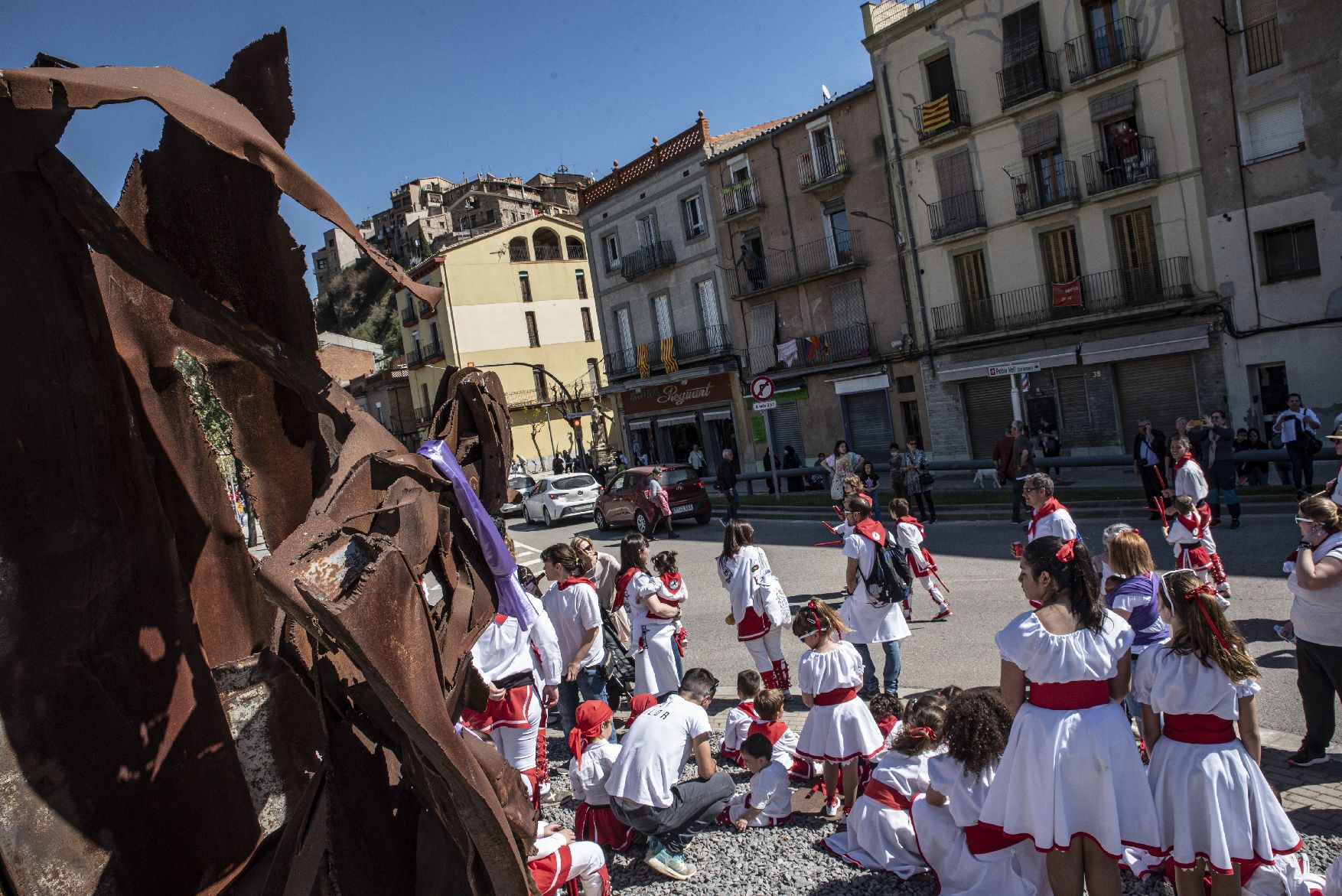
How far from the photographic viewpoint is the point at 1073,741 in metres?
3.99

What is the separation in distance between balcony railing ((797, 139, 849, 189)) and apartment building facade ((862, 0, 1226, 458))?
1.75m

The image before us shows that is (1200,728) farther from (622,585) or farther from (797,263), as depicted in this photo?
(797,263)

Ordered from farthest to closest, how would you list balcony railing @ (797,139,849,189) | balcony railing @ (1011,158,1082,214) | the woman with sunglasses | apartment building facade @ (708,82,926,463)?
balcony railing @ (797,139,849,189) < apartment building facade @ (708,82,926,463) < balcony railing @ (1011,158,1082,214) < the woman with sunglasses

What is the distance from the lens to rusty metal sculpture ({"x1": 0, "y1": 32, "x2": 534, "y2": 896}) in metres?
1.88

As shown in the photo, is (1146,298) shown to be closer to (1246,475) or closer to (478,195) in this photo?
(1246,475)

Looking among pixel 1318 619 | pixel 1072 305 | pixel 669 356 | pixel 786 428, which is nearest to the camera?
pixel 1318 619

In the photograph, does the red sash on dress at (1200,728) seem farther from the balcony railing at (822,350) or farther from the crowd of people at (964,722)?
the balcony railing at (822,350)

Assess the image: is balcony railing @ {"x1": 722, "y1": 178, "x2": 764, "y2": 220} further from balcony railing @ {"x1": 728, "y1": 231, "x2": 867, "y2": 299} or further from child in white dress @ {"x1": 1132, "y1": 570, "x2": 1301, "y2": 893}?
child in white dress @ {"x1": 1132, "y1": 570, "x2": 1301, "y2": 893}

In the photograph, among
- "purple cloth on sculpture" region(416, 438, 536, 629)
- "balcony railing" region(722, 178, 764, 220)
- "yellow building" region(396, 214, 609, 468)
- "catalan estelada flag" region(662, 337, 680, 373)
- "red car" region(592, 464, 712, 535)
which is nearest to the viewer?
"purple cloth on sculpture" region(416, 438, 536, 629)

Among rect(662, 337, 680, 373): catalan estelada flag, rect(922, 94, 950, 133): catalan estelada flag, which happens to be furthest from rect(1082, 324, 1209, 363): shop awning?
rect(662, 337, 680, 373): catalan estelada flag

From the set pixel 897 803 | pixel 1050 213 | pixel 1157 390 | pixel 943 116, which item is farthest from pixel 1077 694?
pixel 943 116

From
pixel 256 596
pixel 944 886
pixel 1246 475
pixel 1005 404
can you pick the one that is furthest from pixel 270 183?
pixel 1005 404

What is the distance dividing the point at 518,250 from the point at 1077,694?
162 ft

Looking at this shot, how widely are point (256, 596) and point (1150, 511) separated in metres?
15.4
